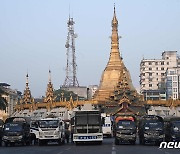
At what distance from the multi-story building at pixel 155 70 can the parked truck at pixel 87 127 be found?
104 m

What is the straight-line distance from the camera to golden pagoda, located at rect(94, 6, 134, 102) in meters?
92.3

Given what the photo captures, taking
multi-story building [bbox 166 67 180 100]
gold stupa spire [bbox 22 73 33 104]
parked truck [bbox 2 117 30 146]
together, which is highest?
multi-story building [bbox 166 67 180 100]

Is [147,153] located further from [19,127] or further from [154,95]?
[154,95]

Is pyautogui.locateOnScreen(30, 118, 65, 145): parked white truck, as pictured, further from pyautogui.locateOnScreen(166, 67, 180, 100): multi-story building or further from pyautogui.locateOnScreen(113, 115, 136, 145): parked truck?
pyautogui.locateOnScreen(166, 67, 180, 100): multi-story building

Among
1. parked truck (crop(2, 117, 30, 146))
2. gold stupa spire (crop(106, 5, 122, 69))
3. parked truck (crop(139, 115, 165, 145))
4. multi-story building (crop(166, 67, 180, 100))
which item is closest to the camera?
parked truck (crop(139, 115, 165, 145))

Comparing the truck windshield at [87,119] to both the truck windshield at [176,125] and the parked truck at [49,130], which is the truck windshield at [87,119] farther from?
the truck windshield at [176,125]

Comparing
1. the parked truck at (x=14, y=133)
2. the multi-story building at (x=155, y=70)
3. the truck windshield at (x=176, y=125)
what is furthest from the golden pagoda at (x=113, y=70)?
the truck windshield at (x=176, y=125)

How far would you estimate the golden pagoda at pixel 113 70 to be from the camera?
9231 centimetres

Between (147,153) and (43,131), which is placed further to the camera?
(43,131)

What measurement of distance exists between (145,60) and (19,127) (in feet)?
357

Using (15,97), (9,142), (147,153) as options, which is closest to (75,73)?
(15,97)

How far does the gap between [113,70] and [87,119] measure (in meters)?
61.5

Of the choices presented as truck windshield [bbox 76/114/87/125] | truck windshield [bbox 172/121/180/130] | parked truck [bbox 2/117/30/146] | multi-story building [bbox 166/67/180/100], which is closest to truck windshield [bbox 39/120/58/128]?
truck windshield [bbox 76/114/87/125]

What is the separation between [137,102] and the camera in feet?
263
